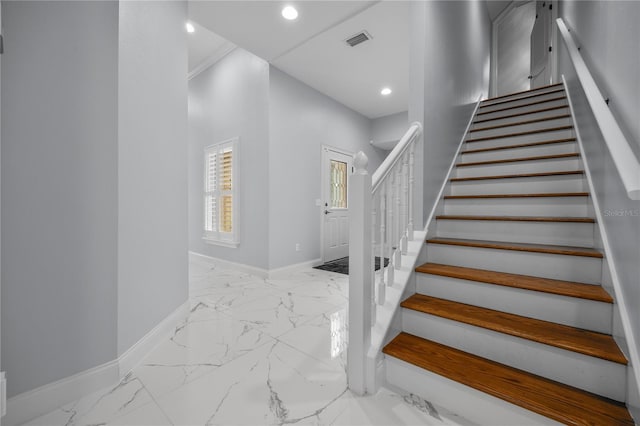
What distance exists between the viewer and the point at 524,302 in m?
1.45

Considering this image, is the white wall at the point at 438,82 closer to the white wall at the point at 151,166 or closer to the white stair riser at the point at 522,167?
the white stair riser at the point at 522,167

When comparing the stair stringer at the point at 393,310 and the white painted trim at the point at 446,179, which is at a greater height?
the white painted trim at the point at 446,179

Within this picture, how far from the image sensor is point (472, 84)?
3652mm

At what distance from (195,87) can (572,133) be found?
551cm

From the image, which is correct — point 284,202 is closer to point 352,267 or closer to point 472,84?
point 352,267

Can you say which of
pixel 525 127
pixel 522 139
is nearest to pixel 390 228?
pixel 522 139

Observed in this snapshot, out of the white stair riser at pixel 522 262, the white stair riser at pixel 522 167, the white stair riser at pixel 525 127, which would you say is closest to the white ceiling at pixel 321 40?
the white stair riser at pixel 525 127

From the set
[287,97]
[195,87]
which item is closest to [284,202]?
[287,97]

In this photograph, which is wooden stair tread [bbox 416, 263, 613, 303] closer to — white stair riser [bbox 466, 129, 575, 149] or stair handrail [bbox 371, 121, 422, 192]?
stair handrail [bbox 371, 121, 422, 192]

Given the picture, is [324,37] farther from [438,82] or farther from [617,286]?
[617,286]

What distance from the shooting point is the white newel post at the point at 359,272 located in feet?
4.52

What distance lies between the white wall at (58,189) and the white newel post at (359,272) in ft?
4.53

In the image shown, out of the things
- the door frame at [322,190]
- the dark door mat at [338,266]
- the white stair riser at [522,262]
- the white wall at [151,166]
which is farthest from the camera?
the door frame at [322,190]

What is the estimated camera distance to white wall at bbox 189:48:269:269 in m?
Result: 3.77
